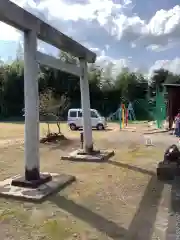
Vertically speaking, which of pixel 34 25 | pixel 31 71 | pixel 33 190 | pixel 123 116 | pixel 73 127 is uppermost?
pixel 34 25

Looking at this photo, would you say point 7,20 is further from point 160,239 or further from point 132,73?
point 132,73

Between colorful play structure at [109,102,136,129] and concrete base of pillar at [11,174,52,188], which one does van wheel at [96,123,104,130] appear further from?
concrete base of pillar at [11,174,52,188]

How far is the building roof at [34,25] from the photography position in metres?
5.94

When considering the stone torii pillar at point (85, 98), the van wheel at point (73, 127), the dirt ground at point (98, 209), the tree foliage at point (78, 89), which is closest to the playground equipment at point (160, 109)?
the van wheel at point (73, 127)

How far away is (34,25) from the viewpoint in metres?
6.82

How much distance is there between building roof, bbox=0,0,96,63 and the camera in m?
5.94

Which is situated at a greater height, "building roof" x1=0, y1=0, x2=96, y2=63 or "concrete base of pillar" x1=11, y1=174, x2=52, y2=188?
"building roof" x1=0, y1=0, x2=96, y2=63

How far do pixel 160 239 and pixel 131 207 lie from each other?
4.53ft

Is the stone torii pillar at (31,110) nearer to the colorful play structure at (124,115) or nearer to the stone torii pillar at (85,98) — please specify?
the stone torii pillar at (85,98)

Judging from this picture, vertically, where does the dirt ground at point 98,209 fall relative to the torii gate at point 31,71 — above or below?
below

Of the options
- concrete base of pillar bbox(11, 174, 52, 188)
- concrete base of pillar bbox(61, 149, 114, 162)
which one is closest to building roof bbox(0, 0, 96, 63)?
concrete base of pillar bbox(11, 174, 52, 188)

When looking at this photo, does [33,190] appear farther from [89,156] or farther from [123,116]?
[123,116]

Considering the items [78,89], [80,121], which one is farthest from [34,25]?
[78,89]

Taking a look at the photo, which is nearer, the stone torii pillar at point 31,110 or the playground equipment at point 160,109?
the stone torii pillar at point 31,110
